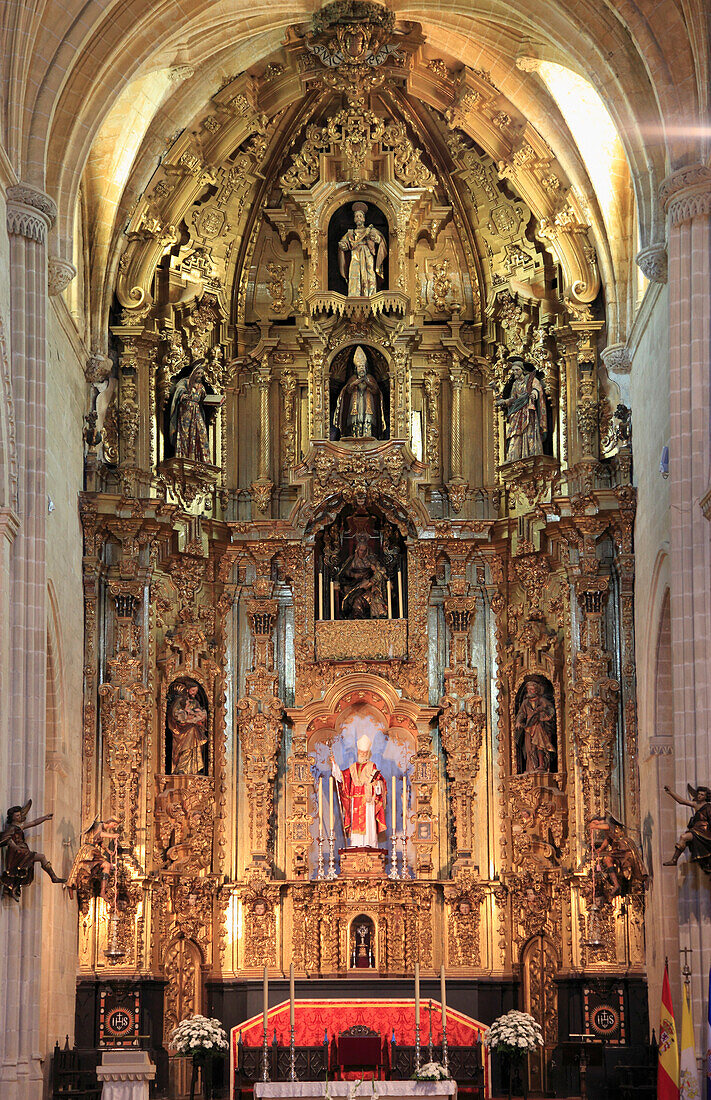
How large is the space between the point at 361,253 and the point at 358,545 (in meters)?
5.55

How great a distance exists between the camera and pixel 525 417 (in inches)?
1252

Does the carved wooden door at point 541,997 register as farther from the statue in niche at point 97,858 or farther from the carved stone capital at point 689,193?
the carved stone capital at point 689,193

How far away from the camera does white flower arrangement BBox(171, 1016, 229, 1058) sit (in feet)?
82.4

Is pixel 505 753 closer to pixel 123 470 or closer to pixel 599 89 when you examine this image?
pixel 123 470

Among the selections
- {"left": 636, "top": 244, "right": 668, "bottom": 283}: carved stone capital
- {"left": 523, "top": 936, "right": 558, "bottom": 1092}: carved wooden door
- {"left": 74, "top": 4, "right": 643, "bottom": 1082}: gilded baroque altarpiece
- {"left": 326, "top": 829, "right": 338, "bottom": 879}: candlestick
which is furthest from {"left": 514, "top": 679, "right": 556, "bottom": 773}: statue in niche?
{"left": 636, "top": 244, "right": 668, "bottom": 283}: carved stone capital

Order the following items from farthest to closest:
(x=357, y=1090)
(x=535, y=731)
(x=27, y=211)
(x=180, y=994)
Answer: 1. (x=535, y=731)
2. (x=180, y=994)
3. (x=27, y=211)
4. (x=357, y=1090)

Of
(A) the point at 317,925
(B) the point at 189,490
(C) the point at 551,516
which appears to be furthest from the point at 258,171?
(A) the point at 317,925

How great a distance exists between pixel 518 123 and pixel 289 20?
4.47 m

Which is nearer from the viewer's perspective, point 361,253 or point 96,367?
point 96,367

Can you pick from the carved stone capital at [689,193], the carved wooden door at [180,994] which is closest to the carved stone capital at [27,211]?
the carved stone capital at [689,193]

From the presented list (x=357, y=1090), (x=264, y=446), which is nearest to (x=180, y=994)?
(x=357, y=1090)

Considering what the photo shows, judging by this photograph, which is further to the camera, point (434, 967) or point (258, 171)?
point (258, 171)

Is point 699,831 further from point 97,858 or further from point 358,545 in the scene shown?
point 358,545

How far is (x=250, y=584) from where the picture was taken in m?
32.2
